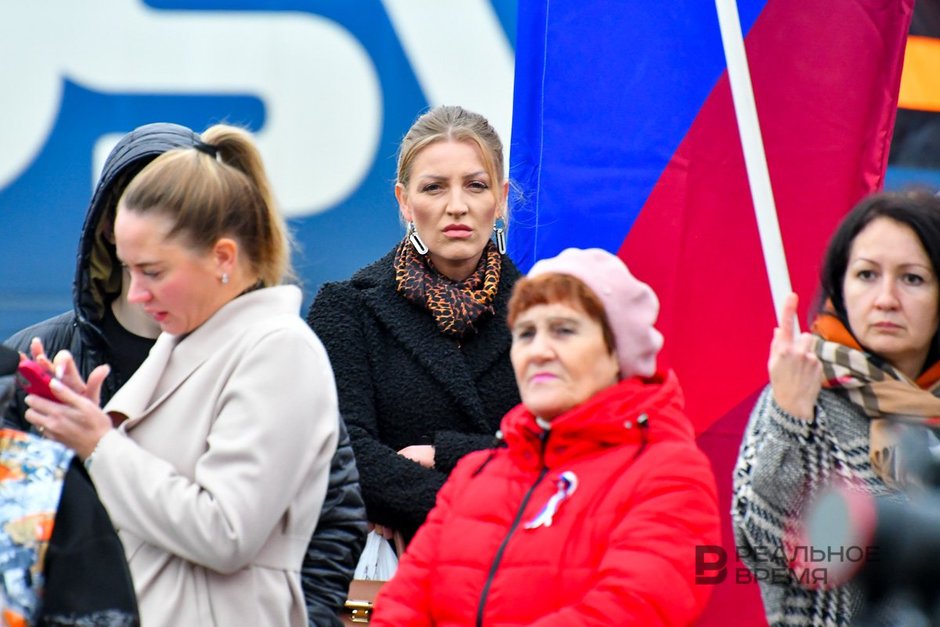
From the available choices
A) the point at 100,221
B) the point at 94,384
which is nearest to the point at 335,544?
the point at 94,384

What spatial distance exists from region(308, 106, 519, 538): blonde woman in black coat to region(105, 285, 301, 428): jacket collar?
68 cm

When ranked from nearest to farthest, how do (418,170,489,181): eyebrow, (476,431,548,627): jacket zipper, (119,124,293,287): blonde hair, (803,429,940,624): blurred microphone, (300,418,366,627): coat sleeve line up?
(803,429,940,624): blurred microphone < (476,431,548,627): jacket zipper < (119,124,293,287): blonde hair < (300,418,366,627): coat sleeve < (418,170,489,181): eyebrow

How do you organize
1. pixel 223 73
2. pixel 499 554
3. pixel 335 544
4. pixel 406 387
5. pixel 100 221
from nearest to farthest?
pixel 499 554, pixel 335 544, pixel 100 221, pixel 406 387, pixel 223 73

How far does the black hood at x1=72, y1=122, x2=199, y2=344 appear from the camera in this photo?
2.88 meters

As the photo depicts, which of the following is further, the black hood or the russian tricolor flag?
the russian tricolor flag

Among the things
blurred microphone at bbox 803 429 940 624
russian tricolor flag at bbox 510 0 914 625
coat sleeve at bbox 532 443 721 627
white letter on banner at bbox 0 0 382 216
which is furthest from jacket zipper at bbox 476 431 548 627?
white letter on banner at bbox 0 0 382 216

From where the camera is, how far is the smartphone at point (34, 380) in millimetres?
2342

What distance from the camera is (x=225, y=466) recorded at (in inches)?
93.7

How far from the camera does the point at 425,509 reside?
3.09 m

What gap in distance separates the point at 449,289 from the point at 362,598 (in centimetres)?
77

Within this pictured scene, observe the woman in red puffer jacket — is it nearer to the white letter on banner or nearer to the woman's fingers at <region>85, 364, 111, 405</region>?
the woman's fingers at <region>85, 364, 111, 405</region>

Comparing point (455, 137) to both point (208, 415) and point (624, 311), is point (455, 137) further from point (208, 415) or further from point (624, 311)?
point (208, 415)

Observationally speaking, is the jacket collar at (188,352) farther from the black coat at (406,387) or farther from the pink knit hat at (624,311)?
the black coat at (406,387)

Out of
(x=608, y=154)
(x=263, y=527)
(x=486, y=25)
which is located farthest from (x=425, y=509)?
(x=486, y=25)
